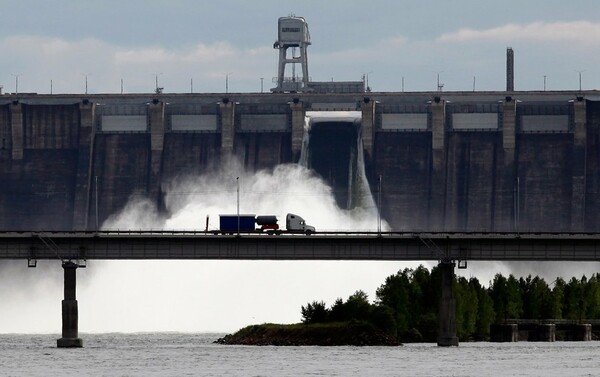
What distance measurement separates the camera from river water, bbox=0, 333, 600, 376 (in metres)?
143

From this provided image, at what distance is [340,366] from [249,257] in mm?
33258

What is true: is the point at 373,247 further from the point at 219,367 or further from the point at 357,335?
the point at 219,367

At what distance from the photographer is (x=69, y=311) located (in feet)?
593

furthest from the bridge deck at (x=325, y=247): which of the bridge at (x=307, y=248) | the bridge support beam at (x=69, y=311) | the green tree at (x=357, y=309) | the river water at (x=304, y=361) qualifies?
the green tree at (x=357, y=309)

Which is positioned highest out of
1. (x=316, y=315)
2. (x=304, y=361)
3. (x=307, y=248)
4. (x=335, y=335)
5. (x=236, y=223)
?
(x=236, y=223)

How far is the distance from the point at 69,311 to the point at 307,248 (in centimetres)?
2138

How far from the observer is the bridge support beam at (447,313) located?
595 feet

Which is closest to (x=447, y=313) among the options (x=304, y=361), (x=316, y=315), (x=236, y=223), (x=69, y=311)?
(x=316, y=315)

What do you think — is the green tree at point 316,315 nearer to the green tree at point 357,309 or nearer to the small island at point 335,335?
the small island at point 335,335

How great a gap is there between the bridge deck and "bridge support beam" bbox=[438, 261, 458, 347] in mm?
1335

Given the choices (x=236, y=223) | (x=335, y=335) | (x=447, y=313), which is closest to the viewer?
(x=447, y=313)

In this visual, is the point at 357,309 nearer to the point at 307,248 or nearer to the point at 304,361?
the point at 307,248

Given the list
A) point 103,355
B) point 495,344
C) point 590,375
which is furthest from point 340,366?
point 495,344

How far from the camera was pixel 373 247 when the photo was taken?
180 meters
